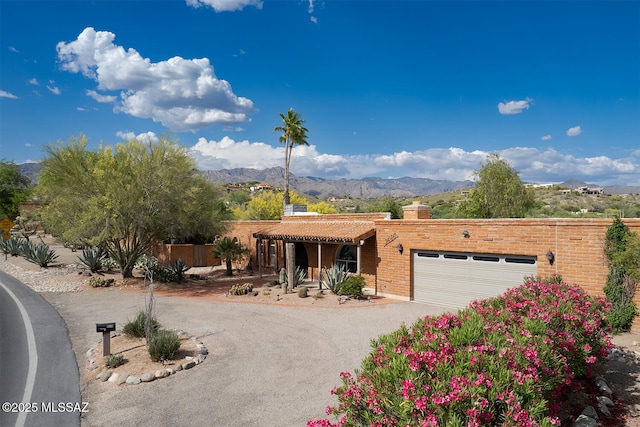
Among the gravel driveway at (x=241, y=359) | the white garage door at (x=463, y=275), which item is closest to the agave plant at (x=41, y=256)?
the gravel driveway at (x=241, y=359)

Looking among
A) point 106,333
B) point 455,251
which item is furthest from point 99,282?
point 455,251

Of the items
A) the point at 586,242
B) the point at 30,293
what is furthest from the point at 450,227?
the point at 30,293

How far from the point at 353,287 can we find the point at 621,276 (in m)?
9.11

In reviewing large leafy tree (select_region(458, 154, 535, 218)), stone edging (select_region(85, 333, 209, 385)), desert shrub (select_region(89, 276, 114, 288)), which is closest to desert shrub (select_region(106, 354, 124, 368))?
stone edging (select_region(85, 333, 209, 385))

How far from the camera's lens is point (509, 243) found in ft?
45.7

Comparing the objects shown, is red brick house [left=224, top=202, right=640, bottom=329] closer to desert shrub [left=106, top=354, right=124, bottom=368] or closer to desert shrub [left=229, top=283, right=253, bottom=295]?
desert shrub [left=229, top=283, right=253, bottom=295]

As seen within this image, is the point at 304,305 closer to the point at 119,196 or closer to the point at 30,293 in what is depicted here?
the point at 119,196

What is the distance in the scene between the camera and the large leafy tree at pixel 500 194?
104 ft

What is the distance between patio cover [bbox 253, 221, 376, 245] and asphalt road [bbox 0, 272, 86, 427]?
34.0 feet

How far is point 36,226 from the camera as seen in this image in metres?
48.5

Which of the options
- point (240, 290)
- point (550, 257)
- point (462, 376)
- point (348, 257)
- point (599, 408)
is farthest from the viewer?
point (348, 257)

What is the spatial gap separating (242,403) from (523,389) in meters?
5.10

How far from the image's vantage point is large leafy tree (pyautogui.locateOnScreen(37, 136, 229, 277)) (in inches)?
690

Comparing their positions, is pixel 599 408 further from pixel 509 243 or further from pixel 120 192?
pixel 120 192
